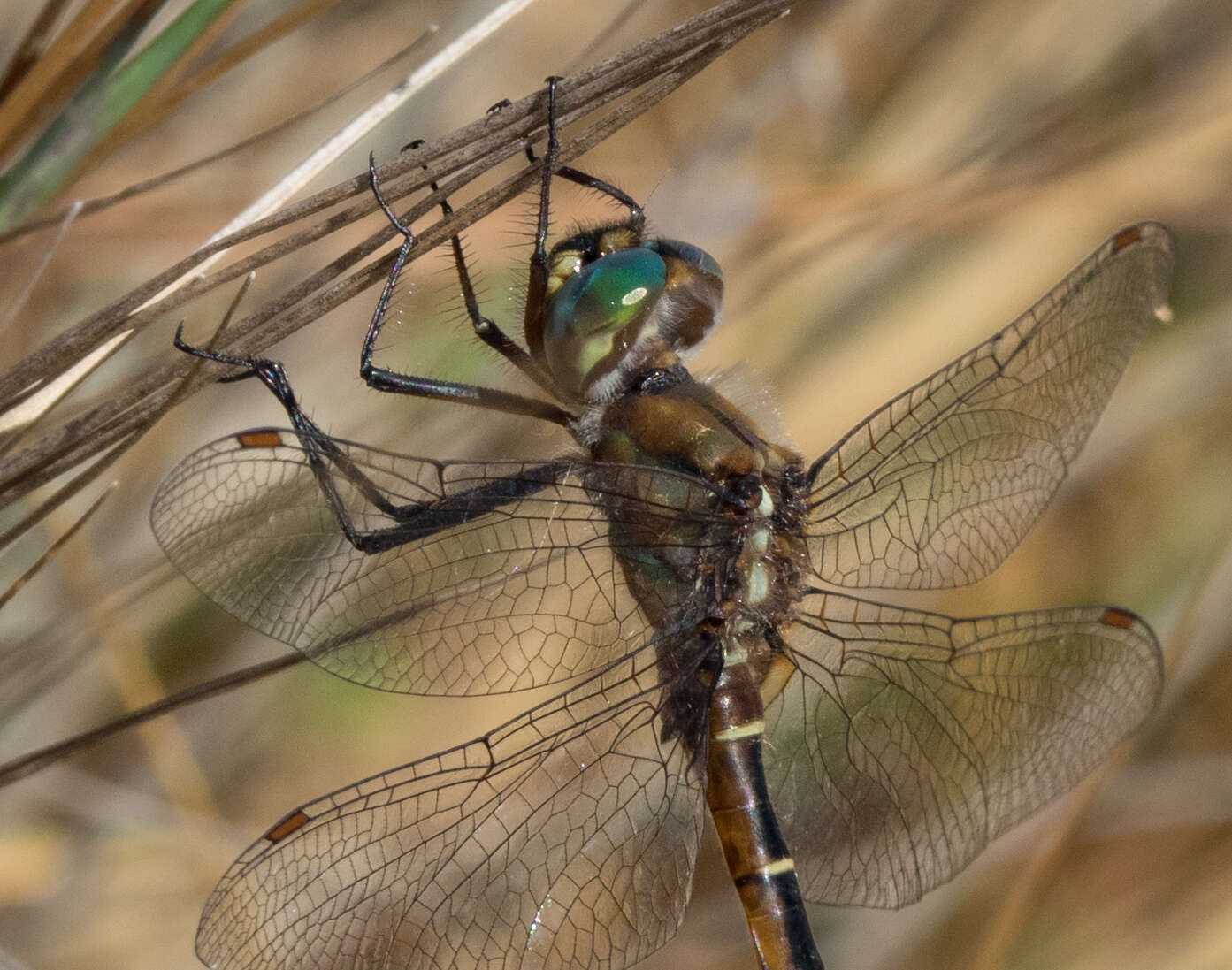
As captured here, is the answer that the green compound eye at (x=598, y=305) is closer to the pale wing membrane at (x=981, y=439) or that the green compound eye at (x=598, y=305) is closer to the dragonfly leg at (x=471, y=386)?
the dragonfly leg at (x=471, y=386)

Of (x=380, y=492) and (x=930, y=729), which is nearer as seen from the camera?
(x=380, y=492)

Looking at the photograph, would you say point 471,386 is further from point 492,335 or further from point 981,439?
point 981,439

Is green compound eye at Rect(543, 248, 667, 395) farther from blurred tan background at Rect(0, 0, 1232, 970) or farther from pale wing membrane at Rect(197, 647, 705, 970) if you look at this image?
pale wing membrane at Rect(197, 647, 705, 970)

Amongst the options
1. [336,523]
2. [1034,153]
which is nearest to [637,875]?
[336,523]

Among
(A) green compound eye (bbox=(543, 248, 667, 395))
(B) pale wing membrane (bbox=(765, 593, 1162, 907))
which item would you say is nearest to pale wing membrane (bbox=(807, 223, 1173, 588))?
(B) pale wing membrane (bbox=(765, 593, 1162, 907))

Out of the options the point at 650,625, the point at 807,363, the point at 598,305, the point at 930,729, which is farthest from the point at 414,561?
the point at 807,363

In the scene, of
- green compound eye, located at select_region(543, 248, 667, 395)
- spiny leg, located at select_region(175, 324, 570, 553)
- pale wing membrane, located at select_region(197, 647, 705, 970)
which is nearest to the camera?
pale wing membrane, located at select_region(197, 647, 705, 970)
